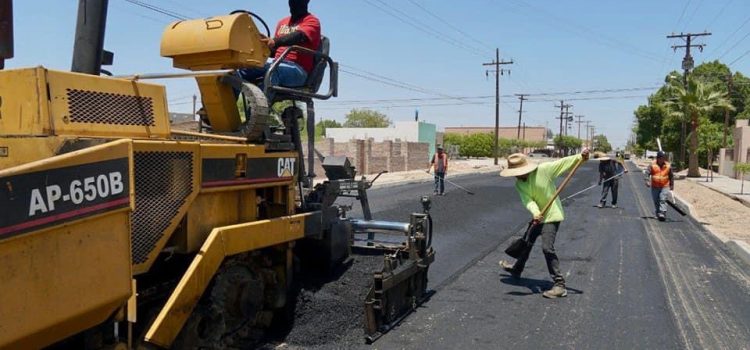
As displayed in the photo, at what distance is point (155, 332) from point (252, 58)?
1.97 meters

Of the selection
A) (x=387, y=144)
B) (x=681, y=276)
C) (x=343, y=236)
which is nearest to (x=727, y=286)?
(x=681, y=276)

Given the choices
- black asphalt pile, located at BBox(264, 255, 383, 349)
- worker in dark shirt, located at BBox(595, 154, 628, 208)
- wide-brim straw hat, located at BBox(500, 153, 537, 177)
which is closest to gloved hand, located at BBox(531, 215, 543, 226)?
wide-brim straw hat, located at BBox(500, 153, 537, 177)

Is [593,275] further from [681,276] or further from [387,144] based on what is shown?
[387,144]

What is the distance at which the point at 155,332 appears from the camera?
3.30 meters

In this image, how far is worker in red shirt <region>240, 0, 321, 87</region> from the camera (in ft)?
15.9

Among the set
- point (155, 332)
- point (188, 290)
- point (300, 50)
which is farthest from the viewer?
point (300, 50)

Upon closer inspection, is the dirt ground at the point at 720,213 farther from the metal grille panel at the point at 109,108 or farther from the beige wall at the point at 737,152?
the beige wall at the point at 737,152

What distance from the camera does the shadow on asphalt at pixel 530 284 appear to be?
698 cm

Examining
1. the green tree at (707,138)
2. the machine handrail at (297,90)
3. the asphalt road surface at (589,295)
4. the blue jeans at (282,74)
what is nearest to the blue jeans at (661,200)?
the asphalt road surface at (589,295)

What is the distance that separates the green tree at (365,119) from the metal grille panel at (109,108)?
94.3 metres

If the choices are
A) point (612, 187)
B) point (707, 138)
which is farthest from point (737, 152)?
point (612, 187)

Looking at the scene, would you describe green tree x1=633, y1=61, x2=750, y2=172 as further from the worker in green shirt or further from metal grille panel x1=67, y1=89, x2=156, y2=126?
metal grille panel x1=67, y1=89, x2=156, y2=126

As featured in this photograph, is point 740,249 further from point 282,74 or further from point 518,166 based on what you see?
point 282,74

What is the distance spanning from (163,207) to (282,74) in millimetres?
1754
